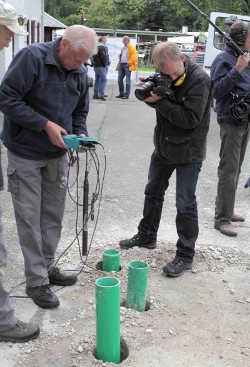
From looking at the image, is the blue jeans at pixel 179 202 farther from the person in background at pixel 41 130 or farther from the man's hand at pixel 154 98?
the person in background at pixel 41 130

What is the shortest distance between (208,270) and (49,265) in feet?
4.63

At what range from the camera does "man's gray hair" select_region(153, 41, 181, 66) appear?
3615mm

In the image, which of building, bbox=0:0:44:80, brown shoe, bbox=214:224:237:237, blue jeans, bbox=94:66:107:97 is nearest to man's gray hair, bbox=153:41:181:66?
brown shoe, bbox=214:224:237:237

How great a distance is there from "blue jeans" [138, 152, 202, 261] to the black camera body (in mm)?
599

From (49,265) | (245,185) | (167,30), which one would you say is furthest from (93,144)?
(167,30)

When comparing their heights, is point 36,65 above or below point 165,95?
above

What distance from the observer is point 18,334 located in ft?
9.95

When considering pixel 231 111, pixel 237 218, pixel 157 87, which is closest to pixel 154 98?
pixel 157 87

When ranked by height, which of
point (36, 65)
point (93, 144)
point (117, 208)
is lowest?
point (117, 208)

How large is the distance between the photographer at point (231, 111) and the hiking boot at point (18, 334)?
2577 millimetres

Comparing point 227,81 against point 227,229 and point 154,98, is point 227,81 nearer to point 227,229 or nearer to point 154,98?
point 154,98

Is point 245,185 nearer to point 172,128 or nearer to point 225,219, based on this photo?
point 225,219

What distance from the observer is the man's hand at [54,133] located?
124 inches

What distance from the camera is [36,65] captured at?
3.12 m
